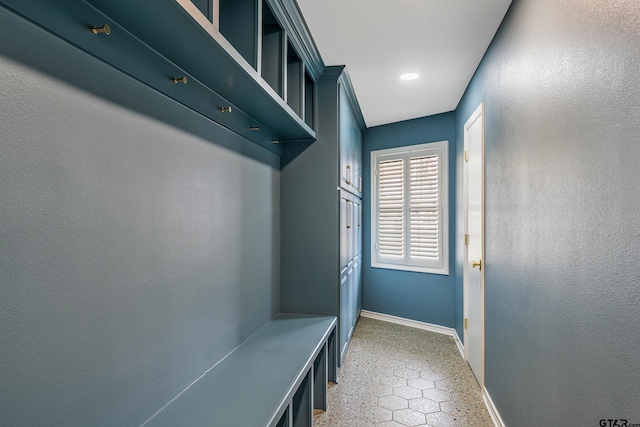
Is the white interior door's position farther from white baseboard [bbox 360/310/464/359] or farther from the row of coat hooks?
the row of coat hooks

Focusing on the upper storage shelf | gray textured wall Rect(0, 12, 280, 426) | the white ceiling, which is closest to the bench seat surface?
gray textured wall Rect(0, 12, 280, 426)

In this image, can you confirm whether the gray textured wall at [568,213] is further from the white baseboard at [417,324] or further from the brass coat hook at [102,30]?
the white baseboard at [417,324]

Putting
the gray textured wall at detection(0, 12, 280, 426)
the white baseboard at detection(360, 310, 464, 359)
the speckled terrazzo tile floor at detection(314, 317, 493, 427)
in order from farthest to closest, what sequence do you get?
1. the white baseboard at detection(360, 310, 464, 359)
2. the speckled terrazzo tile floor at detection(314, 317, 493, 427)
3. the gray textured wall at detection(0, 12, 280, 426)

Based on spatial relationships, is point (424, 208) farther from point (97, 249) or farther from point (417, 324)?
point (97, 249)

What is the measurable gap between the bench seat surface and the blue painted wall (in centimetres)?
208

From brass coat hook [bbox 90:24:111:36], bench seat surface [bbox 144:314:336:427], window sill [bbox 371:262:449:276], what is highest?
brass coat hook [bbox 90:24:111:36]

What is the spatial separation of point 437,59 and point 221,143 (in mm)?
1780

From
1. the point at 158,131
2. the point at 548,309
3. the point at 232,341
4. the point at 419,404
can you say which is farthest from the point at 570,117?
the point at 419,404

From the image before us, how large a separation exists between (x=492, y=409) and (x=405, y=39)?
249cm

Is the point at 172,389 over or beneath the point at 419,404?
over

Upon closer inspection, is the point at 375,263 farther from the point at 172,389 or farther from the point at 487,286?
the point at 172,389

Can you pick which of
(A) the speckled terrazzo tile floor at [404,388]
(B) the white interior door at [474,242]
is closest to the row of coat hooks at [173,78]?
(B) the white interior door at [474,242]

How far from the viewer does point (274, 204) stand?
2.34m

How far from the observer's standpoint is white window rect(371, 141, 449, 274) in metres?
3.64
